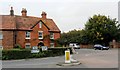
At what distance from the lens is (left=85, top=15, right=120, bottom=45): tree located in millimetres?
72875

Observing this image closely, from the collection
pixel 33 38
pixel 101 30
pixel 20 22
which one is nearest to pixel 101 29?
pixel 101 30

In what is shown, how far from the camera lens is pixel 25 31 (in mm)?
52438

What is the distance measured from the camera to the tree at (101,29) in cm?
7288

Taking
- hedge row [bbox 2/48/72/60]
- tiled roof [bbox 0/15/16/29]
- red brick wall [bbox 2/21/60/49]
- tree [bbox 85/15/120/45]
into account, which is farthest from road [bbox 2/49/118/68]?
tree [bbox 85/15/120/45]

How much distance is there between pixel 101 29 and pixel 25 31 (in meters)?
26.7

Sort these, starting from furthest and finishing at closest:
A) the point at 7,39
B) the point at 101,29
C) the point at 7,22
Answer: the point at 101,29, the point at 7,22, the point at 7,39

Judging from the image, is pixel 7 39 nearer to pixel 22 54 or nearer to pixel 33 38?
pixel 33 38

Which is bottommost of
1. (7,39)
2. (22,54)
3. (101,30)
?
(22,54)

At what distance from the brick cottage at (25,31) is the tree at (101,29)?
58.9 feet

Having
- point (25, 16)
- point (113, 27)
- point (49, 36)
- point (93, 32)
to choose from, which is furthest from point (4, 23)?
point (113, 27)

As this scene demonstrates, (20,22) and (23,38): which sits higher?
(20,22)

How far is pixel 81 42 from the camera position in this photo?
80.9 meters

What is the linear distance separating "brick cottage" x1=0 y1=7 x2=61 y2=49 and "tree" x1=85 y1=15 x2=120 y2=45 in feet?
58.9

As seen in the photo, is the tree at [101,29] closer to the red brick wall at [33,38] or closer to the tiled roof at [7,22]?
the red brick wall at [33,38]
